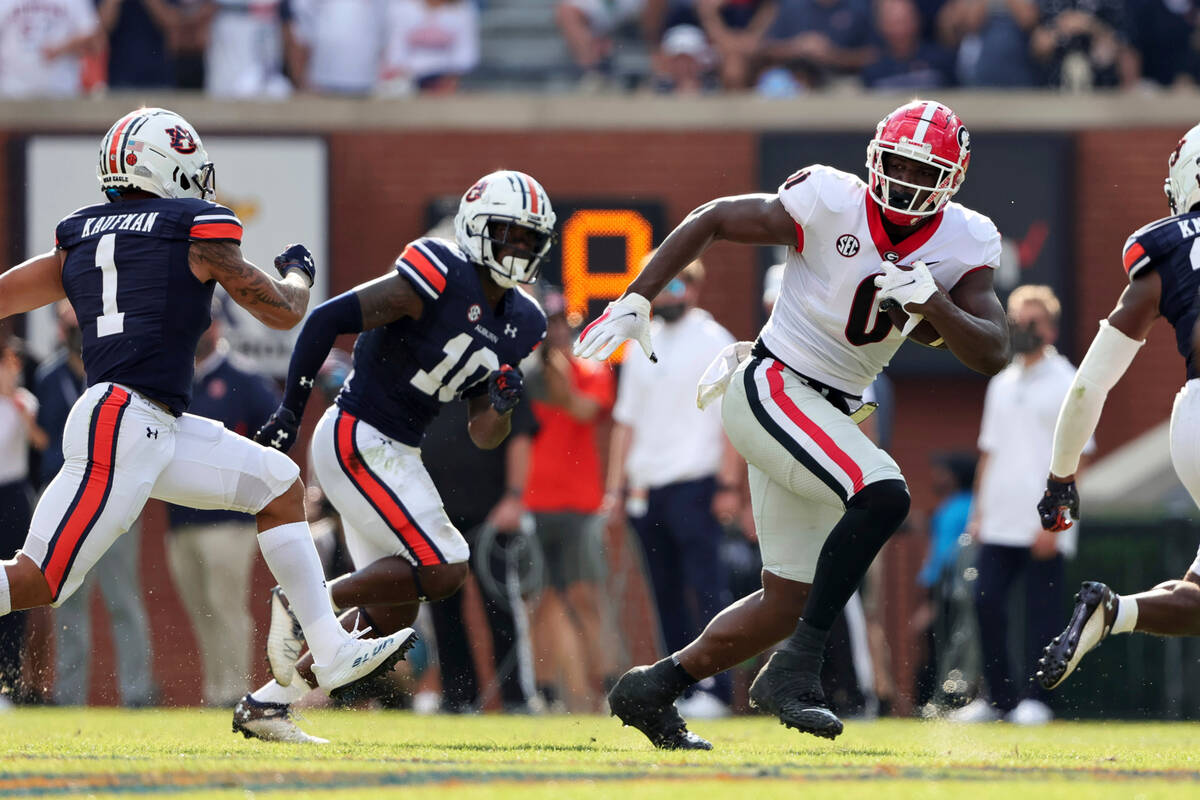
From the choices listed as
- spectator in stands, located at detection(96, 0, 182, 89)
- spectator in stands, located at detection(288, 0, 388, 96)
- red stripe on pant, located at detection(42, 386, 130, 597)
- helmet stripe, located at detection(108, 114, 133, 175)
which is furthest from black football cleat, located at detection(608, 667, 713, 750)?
spectator in stands, located at detection(96, 0, 182, 89)

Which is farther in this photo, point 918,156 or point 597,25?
point 597,25

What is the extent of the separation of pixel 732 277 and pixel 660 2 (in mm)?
2345

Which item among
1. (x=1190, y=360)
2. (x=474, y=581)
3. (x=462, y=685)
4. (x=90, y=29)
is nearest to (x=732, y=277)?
(x=474, y=581)

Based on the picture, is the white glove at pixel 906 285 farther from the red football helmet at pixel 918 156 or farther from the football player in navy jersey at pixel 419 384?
the football player in navy jersey at pixel 419 384

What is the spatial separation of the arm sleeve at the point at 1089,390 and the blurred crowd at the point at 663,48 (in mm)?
5841

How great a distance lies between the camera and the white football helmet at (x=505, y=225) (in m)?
6.98

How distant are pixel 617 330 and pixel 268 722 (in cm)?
178

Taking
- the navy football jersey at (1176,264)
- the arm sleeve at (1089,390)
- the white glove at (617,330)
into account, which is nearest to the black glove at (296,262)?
the white glove at (617,330)

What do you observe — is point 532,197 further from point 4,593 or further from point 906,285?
point 4,593

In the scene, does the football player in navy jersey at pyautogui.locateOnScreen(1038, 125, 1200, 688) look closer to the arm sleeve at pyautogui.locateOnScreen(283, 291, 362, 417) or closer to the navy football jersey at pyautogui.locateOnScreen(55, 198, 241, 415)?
the arm sleeve at pyautogui.locateOnScreen(283, 291, 362, 417)

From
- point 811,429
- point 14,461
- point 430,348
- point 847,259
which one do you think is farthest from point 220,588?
point 847,259

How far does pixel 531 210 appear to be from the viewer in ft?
23.0

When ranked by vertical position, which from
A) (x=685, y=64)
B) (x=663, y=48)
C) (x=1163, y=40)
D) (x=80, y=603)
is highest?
(x=1163, y=40)

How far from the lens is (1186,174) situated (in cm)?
639
